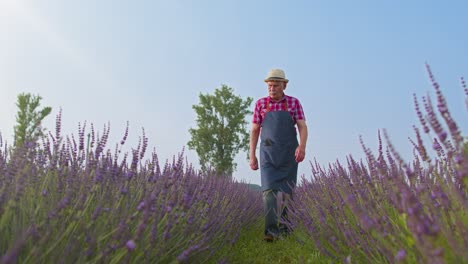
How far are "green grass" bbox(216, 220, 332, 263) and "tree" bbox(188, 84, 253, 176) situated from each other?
52.8ft

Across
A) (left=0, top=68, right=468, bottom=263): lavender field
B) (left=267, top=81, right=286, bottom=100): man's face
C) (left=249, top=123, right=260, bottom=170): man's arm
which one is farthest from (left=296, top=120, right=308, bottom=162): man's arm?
(left=0, top=68, right=468, bottom=263): lavender field

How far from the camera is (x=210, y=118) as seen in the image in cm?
2314

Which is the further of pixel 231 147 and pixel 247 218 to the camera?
pixel 231 147

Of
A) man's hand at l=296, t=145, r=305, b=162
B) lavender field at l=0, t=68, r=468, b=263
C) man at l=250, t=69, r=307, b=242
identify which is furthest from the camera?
man at l=250, t=69, r=307, b=242

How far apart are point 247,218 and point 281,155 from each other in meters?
1.84

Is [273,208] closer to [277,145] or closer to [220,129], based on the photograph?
[277,145]

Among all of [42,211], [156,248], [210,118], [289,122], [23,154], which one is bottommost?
[156,248]

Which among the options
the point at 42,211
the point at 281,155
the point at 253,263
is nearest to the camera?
the point at 42,211

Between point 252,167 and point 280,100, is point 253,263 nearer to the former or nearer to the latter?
point 252,167

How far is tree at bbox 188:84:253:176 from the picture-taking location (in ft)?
71.8

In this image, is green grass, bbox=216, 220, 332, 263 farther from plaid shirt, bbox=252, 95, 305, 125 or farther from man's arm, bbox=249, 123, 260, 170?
plaid shirt, bbox=252, 95, 305, 125

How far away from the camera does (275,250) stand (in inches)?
188

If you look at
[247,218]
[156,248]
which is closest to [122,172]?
[156,248]

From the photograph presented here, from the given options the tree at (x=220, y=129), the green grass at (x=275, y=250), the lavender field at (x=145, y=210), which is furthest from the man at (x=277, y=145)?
the tree at (x=220, y=129)
